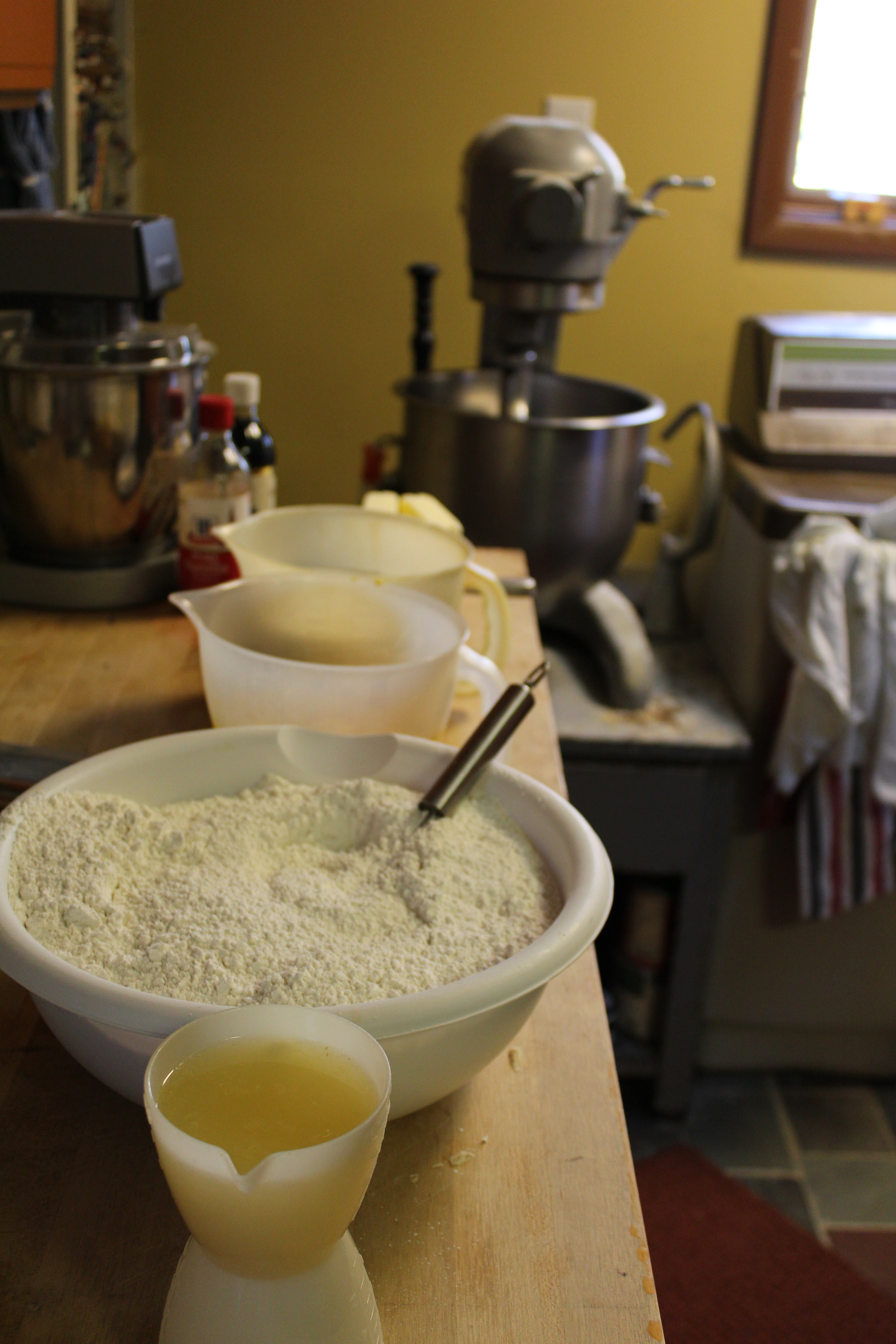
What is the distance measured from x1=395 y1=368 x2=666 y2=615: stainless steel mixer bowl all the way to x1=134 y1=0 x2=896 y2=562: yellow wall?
56cm

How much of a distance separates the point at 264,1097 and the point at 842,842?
4.38ft

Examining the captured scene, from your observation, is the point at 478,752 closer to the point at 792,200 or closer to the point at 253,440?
the point at 253,440

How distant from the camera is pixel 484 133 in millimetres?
1493

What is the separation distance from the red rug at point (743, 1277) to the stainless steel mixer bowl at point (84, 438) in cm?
86

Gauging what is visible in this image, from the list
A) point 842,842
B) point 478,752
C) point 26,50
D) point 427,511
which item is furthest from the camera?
point 842,842

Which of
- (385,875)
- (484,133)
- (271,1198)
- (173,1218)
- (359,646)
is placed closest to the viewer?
(271,1198)

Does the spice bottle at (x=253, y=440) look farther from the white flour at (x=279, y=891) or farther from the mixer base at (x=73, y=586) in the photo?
the white flour at (x=279, y=891)

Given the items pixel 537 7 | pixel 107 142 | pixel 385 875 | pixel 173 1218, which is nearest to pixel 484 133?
pixel 537 7

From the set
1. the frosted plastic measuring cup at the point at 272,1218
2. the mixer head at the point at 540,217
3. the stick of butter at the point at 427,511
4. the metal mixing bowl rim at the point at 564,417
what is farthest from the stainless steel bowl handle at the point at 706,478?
the frosted plastic measuring cup at the point at 272,1218

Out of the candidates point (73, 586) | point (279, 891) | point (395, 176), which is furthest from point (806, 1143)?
point (395, 176)

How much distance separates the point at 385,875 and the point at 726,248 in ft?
5.93

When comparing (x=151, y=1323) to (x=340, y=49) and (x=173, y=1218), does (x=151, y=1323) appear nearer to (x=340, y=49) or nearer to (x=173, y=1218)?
(x=173, y=1218)

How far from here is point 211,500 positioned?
3.57 ft

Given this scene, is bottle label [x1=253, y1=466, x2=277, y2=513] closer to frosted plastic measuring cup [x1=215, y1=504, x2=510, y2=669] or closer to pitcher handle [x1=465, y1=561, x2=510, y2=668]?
frosted plastic measuring cup [x1=215, y1=504, x2=510, y2=669]
